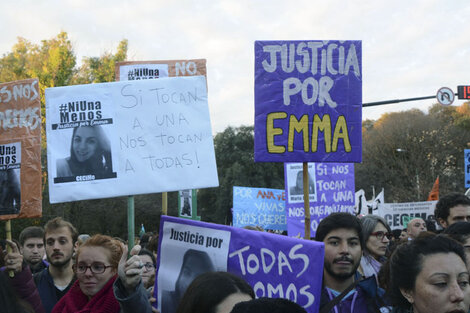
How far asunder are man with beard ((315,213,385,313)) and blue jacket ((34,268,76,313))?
2115 millimetres

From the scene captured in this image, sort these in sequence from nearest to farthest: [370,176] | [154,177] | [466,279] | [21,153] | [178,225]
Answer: [466,279] < [178,225] < [154,177] < [21,153] < [370,176]

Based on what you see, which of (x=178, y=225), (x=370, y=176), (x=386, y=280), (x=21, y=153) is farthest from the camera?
(x=370, y=176)

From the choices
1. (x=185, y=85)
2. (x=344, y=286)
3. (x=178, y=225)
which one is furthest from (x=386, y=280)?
(x=185, y=85)

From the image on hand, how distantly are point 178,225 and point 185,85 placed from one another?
4.28 feet

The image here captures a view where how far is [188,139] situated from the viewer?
14.6 feet

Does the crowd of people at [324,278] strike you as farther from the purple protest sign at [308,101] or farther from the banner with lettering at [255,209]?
the banner with lettering at [255,209]

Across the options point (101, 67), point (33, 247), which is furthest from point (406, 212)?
point (101, 67)

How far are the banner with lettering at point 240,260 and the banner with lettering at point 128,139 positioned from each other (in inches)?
24.9

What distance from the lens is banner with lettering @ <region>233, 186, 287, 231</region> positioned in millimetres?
13891

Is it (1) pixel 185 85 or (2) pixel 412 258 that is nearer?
(2) pixel 412 258

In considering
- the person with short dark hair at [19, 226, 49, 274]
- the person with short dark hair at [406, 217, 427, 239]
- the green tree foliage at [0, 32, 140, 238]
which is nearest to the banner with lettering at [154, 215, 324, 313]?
the person with short dark hair at [19, 226, 49, 274]

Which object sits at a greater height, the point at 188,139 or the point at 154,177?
the point at 188,139

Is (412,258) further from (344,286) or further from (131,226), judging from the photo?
(131,226)

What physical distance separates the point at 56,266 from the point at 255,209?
956 centimetres
